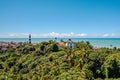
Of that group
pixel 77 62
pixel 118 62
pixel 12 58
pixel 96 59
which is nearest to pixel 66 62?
pixel 77 62

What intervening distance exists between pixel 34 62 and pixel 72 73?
19.0m

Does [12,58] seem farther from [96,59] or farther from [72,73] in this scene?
[72,73]

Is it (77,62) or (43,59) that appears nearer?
(77,62)

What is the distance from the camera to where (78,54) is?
4703cm

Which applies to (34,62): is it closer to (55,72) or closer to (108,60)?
(55,72)

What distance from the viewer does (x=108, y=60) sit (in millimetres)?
43188

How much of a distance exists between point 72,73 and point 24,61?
23616 mm

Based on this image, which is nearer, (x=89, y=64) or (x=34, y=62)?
(x=89, y=64)

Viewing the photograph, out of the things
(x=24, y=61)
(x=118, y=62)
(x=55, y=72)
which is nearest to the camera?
(x=55, y=72)

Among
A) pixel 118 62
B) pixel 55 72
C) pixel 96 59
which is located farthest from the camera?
pixel 96 59

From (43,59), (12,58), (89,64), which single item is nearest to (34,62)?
(43,59)

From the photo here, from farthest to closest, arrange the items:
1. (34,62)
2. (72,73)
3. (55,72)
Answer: (34,62) < (55,72) < (72,73)

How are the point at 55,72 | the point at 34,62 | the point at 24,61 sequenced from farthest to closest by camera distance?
the point at 24,61 < the point at 34,62 < the point at 55,72

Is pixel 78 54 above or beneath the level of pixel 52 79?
above
